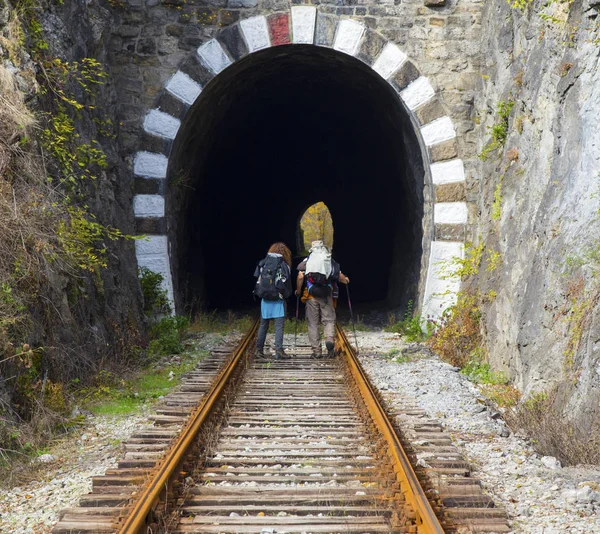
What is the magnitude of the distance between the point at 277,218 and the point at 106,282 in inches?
572

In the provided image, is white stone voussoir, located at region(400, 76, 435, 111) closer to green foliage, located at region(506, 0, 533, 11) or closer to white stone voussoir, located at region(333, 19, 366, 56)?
white stone voussoir, located at region(333, 19, 366, 56)

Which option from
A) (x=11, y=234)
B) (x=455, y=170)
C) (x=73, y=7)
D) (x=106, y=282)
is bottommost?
(x=106, y=282)

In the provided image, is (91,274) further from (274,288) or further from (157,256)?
(157,256)

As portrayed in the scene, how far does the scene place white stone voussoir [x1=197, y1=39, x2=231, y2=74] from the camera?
1028 cm

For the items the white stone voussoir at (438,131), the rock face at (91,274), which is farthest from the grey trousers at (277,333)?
the white stone voussoir at (438,131)

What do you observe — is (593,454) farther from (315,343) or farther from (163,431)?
(315,343)

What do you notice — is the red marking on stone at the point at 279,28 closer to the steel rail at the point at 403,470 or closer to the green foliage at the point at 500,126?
the green foliage at the point at 500,126

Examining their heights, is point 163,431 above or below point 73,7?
below

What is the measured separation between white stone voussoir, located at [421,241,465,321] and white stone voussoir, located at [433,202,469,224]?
33cm

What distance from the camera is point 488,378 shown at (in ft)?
25.3

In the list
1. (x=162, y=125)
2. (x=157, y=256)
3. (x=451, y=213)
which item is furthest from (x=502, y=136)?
(x=157, y=256)

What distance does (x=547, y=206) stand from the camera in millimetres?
6938

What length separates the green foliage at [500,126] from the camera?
9211 mm

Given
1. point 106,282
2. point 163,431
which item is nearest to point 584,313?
point 163,431
